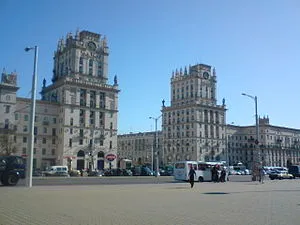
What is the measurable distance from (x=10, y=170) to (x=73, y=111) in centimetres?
6973

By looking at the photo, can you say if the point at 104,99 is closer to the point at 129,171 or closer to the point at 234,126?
the point at 129,171

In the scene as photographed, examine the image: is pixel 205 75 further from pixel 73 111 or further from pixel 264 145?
pixel 73 111

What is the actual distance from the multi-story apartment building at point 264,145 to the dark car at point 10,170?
391 feet

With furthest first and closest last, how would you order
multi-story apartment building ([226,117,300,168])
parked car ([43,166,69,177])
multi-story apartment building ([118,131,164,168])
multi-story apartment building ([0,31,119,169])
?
multi-story apartment building ([118,131,164,168]) → multi-story apartment building ([226,117,300,168]) → multi-story apartment building ([0,31,119,169]) → parked car ([43,166,69,177])

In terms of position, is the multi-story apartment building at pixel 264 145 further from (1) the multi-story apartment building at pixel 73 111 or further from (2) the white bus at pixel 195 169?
(2) the white bus at pixel 195 169

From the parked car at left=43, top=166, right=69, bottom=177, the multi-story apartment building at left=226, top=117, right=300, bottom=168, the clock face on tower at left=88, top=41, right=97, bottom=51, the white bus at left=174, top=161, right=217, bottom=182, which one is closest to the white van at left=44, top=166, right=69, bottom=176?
the parked car at left=43, top=166, right=69, bottom=177

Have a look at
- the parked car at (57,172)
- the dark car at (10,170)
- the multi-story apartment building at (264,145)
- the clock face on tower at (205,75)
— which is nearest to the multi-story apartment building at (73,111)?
the parked car at (57,172)

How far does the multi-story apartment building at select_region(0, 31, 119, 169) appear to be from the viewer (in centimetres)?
8644

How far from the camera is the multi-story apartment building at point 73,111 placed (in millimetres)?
86438

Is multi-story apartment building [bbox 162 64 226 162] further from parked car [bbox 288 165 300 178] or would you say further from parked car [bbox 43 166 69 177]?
parked car [bbox 43 166 69 177]

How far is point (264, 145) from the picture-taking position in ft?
458

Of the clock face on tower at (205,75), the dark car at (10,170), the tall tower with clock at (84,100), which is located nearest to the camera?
the dark car at (10,170)

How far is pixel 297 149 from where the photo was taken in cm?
15762

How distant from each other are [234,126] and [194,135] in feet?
94.9
